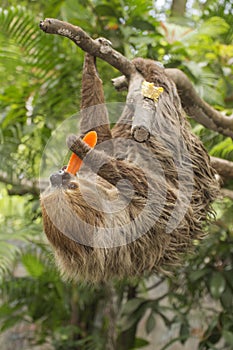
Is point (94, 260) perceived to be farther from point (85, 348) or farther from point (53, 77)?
point (85, 348)

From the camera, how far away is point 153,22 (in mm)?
3246

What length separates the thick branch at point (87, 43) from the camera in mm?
1674

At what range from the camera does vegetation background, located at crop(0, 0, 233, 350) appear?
3.22m

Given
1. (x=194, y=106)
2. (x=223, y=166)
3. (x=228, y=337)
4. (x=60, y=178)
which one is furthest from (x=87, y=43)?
(x=228, y=337)

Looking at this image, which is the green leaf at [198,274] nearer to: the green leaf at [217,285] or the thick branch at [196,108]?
the green leaf at [217,285]

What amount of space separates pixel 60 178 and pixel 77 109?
183 centimetres

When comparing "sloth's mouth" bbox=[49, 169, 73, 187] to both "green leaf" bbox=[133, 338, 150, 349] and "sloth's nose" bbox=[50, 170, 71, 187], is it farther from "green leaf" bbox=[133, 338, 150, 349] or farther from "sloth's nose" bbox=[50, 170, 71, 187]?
"green leaf" bbox=[133, 338, 150, 349]

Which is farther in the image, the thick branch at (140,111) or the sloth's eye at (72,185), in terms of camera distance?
the sloth's eye at (72,185)

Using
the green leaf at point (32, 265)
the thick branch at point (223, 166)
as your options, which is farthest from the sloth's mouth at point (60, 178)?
the green leaf at point (32, 265)

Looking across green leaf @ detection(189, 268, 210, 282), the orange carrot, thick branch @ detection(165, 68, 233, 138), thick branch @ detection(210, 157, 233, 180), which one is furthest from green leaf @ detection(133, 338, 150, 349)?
the orange carrot

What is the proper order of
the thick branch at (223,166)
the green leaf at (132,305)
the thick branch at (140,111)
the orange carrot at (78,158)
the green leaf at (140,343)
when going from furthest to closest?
1. the green leaf at (140,343)
2. the green leaf at (132,305)
3. the thick branch at (223,166)
4. the orange carrot at (78,158)
5. the thick branch at (140,111)

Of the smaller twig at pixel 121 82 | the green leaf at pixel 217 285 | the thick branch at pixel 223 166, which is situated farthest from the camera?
the green leaf at pixel 217 285

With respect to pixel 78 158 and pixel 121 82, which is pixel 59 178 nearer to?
pixel 78 158

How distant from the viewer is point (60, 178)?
167 centimetres
